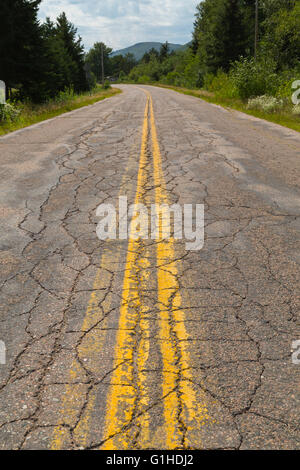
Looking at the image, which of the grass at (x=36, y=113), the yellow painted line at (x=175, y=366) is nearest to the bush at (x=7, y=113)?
the grass at (x=36, y=113)

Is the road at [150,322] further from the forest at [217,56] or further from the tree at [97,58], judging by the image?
the tree at [97,58]

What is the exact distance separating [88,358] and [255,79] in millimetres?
20785

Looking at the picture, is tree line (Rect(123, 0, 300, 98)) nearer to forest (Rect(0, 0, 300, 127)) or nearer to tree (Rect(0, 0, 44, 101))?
forest (Rect(0, 0, 300, 127))

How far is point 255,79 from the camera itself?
20.0m

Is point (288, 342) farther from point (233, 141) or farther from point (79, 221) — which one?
point (233, 141)

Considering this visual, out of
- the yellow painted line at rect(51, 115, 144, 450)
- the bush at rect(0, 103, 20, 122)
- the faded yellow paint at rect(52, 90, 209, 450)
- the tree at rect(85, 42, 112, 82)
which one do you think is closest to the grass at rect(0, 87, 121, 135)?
the bush at rect(0, 103, 20, 122)

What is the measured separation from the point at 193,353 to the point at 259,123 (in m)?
13.2

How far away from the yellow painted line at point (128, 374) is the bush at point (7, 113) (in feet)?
40.8

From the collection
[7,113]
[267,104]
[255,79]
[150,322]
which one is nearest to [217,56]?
[255,79]

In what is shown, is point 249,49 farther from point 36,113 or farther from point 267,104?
point 36,113

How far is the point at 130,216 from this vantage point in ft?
15.8

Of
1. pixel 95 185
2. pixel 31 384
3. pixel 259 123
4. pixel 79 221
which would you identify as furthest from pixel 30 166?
pixel 259 123

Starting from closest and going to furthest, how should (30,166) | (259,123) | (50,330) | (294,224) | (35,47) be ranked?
(50,330), (294,224), (30,166), (259,123), (35,47)

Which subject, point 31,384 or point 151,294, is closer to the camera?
point 31,384
